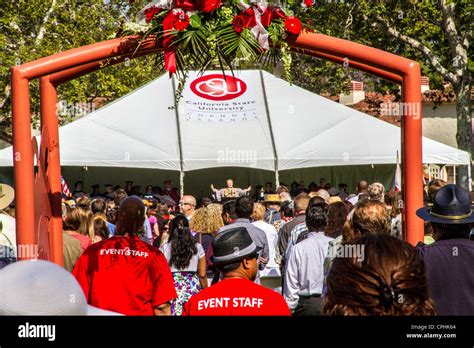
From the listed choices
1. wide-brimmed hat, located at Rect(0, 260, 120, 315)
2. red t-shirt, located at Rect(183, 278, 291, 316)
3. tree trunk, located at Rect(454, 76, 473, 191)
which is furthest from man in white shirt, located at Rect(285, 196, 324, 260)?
tree trunk, located at Rect(454, 76, 473, 191)

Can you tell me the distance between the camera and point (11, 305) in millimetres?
2189

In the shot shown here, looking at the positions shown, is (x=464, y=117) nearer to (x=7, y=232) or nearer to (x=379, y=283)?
(x=7, y=232)

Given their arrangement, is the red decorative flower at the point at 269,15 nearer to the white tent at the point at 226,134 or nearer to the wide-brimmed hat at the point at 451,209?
the wide-brimmed hat at the point at 451,209

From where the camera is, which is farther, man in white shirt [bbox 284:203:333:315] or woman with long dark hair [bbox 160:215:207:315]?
woman with long dark hair [bbox 160:215:207:315]

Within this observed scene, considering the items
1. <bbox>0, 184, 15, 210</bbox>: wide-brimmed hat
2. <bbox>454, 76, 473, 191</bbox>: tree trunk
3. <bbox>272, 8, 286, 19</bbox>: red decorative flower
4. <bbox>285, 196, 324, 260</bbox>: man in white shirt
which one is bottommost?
<bbox>285, 196, 324, 260</bbox>: man in white shirt

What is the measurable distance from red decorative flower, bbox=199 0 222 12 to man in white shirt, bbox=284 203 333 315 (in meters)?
2.14

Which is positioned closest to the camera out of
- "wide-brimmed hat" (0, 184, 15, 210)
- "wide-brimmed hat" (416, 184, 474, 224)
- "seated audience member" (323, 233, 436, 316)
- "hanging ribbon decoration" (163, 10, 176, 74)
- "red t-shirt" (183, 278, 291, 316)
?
"seated audience member" (323, 233, 436, 316)

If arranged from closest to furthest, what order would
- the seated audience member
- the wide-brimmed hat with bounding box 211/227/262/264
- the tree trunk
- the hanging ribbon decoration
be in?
the seated audience member
the wide-brimmed hat with bounding box 211/227/262/264
the hanging ribbon decoration
the tree trunk

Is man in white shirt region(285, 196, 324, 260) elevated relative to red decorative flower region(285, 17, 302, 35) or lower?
lower

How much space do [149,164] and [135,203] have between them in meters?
14.3

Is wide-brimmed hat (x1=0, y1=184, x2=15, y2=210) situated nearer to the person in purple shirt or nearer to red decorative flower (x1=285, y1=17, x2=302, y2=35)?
red decorative flower (x1=285, y1=17, x2=302, y2=35)

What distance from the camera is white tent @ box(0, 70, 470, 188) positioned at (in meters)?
19.9

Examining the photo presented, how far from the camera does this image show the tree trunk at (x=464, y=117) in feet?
81.5
